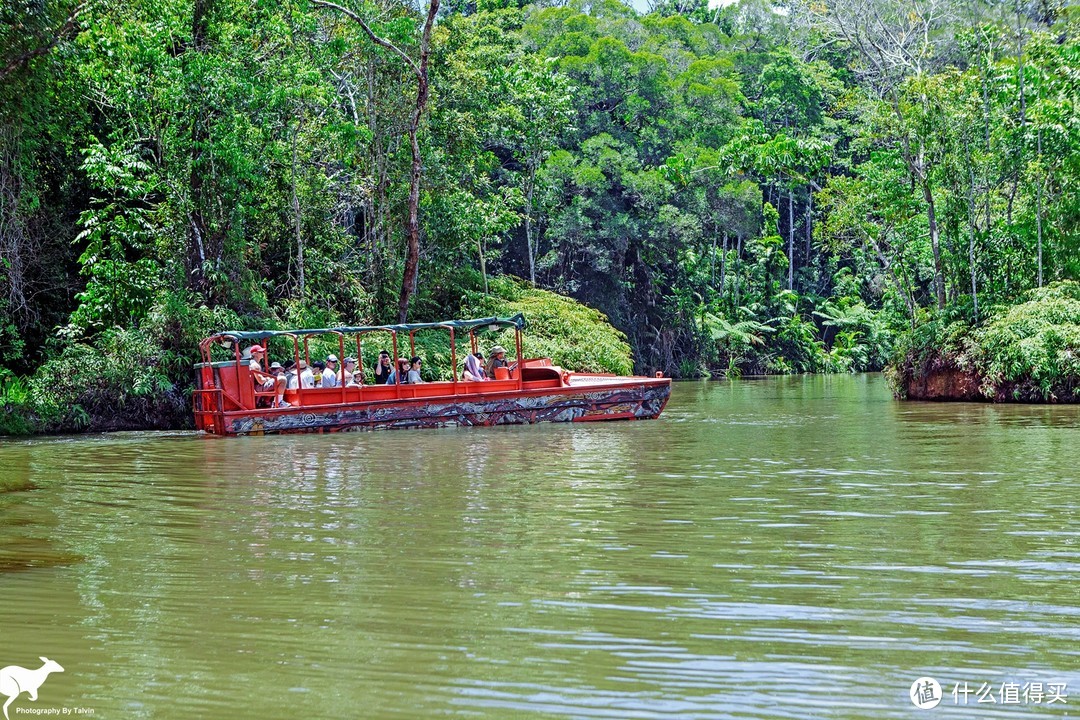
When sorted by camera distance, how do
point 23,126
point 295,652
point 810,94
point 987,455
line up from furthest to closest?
point 810,94, point 23,126, point 987,455, point 295,652

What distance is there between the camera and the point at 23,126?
853 inches

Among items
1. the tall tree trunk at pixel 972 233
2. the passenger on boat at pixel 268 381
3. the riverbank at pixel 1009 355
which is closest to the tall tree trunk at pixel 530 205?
the riverbank at pixel 1009 355

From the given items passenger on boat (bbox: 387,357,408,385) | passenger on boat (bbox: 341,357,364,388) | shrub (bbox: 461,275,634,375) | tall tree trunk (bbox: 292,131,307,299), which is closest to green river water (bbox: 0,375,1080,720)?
passenger on boat (bbox: 341,357,364,388)

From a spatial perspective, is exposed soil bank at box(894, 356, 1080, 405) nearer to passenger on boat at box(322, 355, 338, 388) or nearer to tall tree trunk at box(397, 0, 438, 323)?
tall tree trunk at box(397, 0, 438, 323)

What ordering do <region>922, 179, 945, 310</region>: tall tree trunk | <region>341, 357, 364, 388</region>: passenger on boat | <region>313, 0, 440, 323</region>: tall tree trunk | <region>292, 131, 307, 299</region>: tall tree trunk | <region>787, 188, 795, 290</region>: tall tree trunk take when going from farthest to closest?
<region>787, 188, 795, 290</region>: tall tree trunk → <region>922, 179, 945, 310</region>: tall tree trunk → <region>313, 0, 440, 323</region>: tall tree trunk → <region>292, 131, 307, 299</region>: tall tree trunk → <region>341, 357, 364, 388</region>: passenger on boat

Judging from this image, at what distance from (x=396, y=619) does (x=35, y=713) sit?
6.61 ft

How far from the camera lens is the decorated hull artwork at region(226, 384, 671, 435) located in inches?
786

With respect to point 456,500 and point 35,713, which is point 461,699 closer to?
point 35,713

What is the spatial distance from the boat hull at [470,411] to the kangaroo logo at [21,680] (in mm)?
14227

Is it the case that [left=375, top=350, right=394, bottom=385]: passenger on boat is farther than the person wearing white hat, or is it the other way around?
[left=375, top=350, right=394, bottom=385]: passenger on boat

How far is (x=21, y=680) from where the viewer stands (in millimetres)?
5406

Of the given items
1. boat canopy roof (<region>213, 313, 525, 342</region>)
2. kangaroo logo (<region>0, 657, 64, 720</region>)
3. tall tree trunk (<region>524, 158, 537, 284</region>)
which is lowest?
kangaroo logo (<region>0, 657, 64, 720</region>)

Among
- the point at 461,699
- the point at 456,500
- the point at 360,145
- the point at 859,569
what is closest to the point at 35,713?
the point at 461,699

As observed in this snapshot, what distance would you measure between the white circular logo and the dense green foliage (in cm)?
1273
